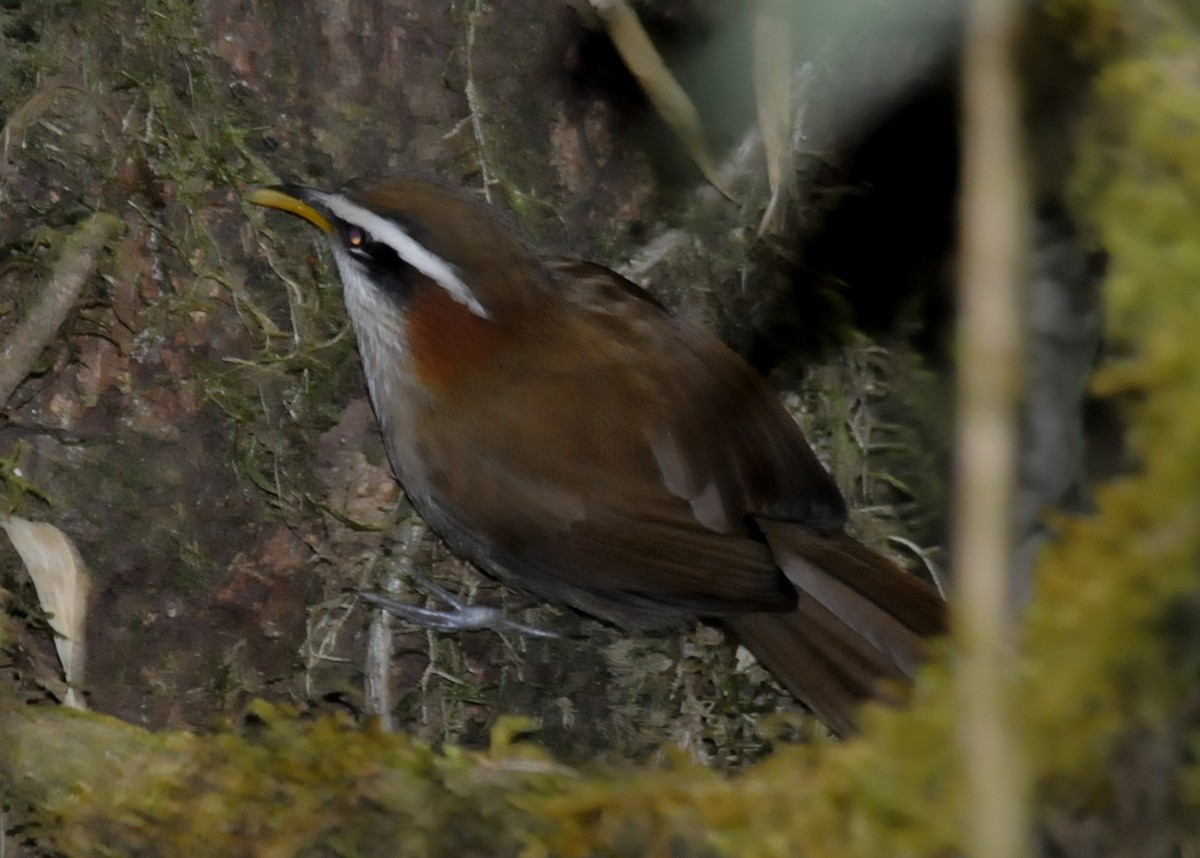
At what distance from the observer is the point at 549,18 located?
3.10 metres

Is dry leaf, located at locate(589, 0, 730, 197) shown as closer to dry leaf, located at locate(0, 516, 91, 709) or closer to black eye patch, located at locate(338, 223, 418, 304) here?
black eye patch, located at locate(338, 223, 418, 304)

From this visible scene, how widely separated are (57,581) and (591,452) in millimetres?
1206

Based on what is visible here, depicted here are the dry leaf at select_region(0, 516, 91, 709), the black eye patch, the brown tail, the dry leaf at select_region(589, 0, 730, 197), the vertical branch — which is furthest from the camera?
the black eye patch

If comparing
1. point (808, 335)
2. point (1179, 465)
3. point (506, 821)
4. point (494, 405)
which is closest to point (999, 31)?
point (1179, 465)

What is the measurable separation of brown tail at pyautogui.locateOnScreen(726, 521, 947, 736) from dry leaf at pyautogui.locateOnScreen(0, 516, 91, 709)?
1.52m

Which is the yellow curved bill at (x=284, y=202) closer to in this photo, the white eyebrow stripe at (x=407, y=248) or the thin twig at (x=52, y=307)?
the white eyebrow stripe at (x=407, y=248)

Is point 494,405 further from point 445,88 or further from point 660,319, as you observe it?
point 445,88

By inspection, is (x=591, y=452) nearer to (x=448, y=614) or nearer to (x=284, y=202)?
(x=448, y=614)

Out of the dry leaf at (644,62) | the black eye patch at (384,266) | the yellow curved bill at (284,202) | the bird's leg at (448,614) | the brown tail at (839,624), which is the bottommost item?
the bird's leg at (448,614)

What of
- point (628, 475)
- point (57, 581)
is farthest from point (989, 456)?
point (57, 581)

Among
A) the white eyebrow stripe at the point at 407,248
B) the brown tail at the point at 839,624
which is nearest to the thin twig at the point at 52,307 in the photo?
the white eyebrow stripe at the point at 407,248

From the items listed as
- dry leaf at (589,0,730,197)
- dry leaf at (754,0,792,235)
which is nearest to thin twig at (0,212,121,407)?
dry leaf at (589,0,730,197)

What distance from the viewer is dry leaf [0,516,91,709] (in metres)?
2.68

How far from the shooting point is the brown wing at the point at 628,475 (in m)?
→ 2.95
